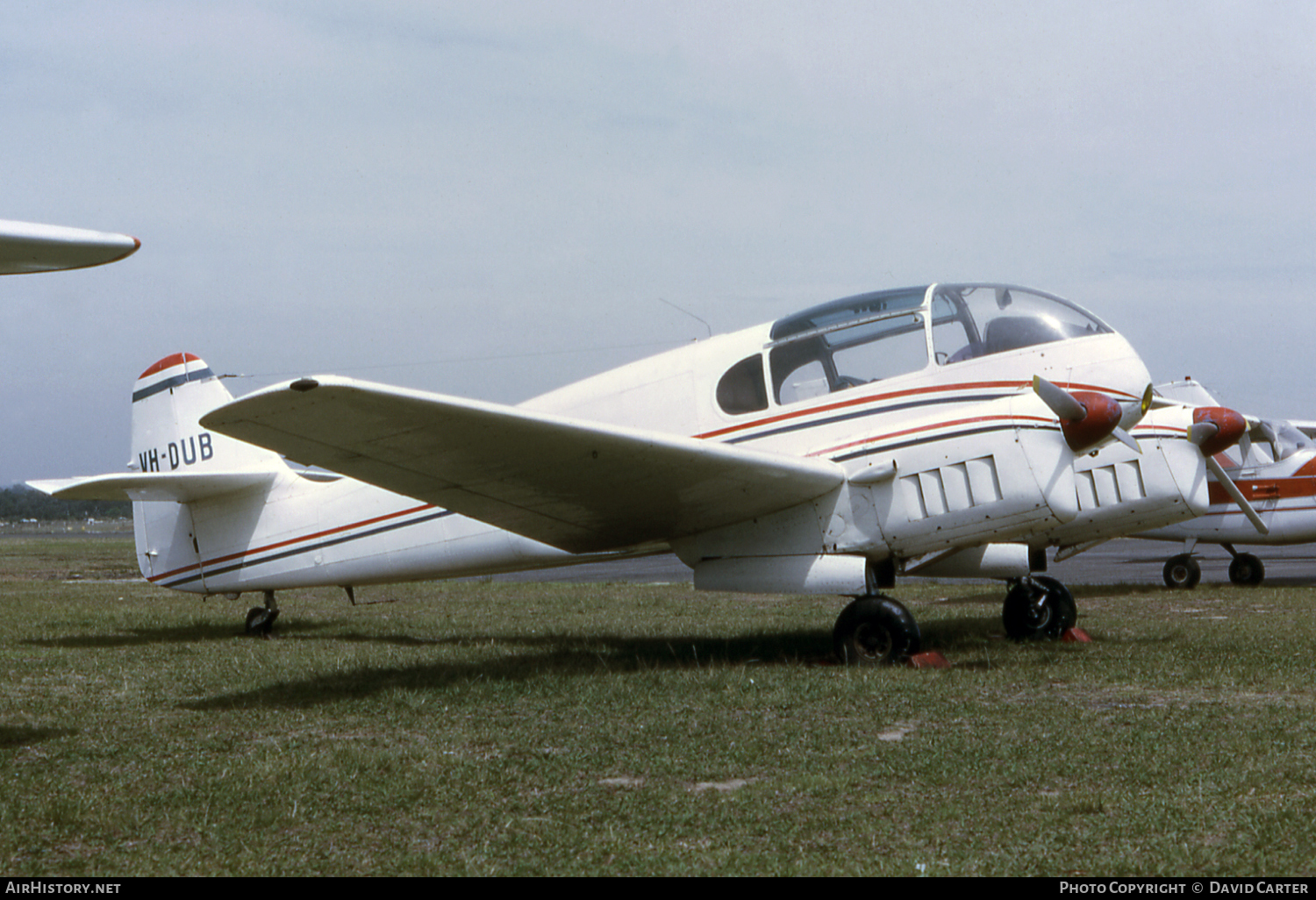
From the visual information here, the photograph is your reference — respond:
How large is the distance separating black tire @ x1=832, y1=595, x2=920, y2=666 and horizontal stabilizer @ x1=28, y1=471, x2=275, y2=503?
6.57 meters

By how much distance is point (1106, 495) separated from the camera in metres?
7.86

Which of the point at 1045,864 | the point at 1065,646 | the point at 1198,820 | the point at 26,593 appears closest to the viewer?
the point at 1045,864

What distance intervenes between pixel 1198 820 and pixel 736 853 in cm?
176

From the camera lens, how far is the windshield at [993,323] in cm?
809

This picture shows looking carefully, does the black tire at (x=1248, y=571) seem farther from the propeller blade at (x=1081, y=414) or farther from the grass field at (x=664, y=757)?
the propeller blade at (x=1081, y=414)

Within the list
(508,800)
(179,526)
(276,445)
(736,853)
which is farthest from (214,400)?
(736,853)

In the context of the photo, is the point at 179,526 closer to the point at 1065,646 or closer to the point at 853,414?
the point at 853,414

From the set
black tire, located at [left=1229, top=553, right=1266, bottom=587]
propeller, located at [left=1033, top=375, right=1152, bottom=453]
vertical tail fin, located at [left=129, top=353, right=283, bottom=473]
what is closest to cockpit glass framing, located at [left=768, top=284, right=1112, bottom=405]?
propeller, located at [left=1033, top=375, right=1152, bottom=453]

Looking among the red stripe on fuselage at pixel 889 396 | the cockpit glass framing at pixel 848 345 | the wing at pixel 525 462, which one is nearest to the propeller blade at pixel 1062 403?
the red stripe on fuselage at pixel 889 396

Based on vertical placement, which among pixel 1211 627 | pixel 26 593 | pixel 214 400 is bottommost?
pixel 1211 627

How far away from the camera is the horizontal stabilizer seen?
10000 mm

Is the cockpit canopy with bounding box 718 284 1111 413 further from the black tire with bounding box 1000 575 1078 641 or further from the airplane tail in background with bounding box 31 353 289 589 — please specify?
the airplane tail in background with bounding box 31 353 289 589

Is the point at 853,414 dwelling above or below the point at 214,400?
below

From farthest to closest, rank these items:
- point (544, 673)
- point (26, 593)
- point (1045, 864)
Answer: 1. point (26, 593)
2. point (544, 673)
3. point (1045, 864)
